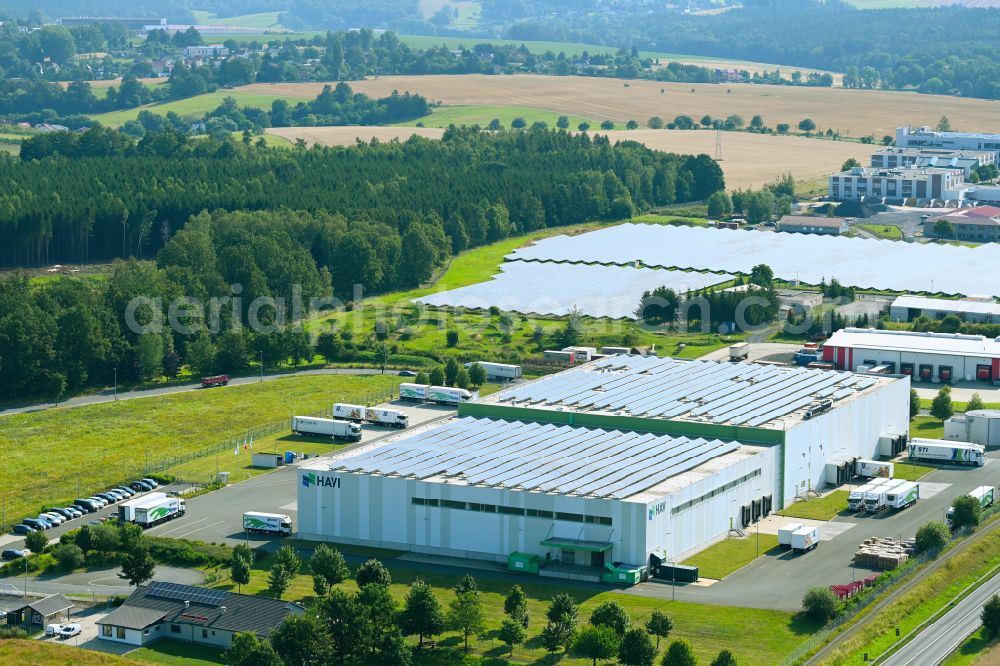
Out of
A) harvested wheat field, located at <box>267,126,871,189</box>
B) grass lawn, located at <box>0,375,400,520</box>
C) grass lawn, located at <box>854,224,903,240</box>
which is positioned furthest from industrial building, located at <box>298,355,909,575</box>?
harvested wheat field, located at <box>267,126,871,189</box>

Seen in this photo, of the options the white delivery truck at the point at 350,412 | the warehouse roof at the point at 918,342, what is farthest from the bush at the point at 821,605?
the warehouse roof at the point at 918,342

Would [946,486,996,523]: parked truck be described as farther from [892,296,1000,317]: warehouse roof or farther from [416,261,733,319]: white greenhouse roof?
[416,261,733,319]: white greenhouse roof

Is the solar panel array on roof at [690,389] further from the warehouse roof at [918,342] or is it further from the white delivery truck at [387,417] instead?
the warehouse roof at [918,342]

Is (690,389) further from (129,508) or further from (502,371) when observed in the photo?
(129,508)

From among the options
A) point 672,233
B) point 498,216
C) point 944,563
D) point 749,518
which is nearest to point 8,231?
point 498,216

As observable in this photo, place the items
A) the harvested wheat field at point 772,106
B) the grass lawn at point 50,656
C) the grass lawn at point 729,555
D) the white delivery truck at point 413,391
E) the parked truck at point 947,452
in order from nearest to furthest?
the grass lawn at point 50,656, the grass lawn at point 729,555, the parked truck at point 947,452, the white delivery truck at point 413,391, the harvested wheat field at point 772,106
